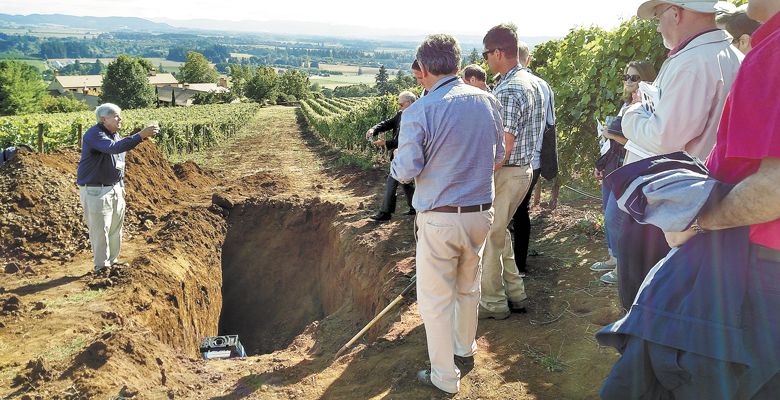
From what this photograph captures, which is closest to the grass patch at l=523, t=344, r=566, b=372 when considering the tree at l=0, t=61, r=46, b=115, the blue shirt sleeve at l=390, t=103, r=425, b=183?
the blue shirt sleeve at l=390, t=103, r=425, b=183

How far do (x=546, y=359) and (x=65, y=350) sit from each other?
14.3 feet

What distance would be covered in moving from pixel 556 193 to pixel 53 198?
26.5 ft

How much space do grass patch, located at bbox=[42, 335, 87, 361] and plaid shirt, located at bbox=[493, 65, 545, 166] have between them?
432cm

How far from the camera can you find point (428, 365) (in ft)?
13.1

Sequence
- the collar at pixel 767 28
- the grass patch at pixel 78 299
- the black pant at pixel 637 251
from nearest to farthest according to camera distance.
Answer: the collar at pixel 767 28 < the black pant at pixel 637 251 < the grass patch at pixel 78 299

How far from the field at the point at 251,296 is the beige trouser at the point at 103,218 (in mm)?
360

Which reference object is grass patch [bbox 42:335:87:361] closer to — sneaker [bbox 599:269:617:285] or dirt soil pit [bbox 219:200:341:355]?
dirt soil pit [bbox 219:200:341:355]

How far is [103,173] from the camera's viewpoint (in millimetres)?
6574

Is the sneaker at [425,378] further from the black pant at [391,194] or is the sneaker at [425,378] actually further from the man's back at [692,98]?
the black pant at [391,194]

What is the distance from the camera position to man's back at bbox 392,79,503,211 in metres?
3.26

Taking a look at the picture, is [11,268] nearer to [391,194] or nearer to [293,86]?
[391,194]

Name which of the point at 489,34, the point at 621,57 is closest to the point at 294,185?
the point at 621,57

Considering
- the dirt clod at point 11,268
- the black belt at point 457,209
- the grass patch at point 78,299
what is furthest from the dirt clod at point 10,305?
the black belt at point 457,209

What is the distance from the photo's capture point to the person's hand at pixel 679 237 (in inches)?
68.4
